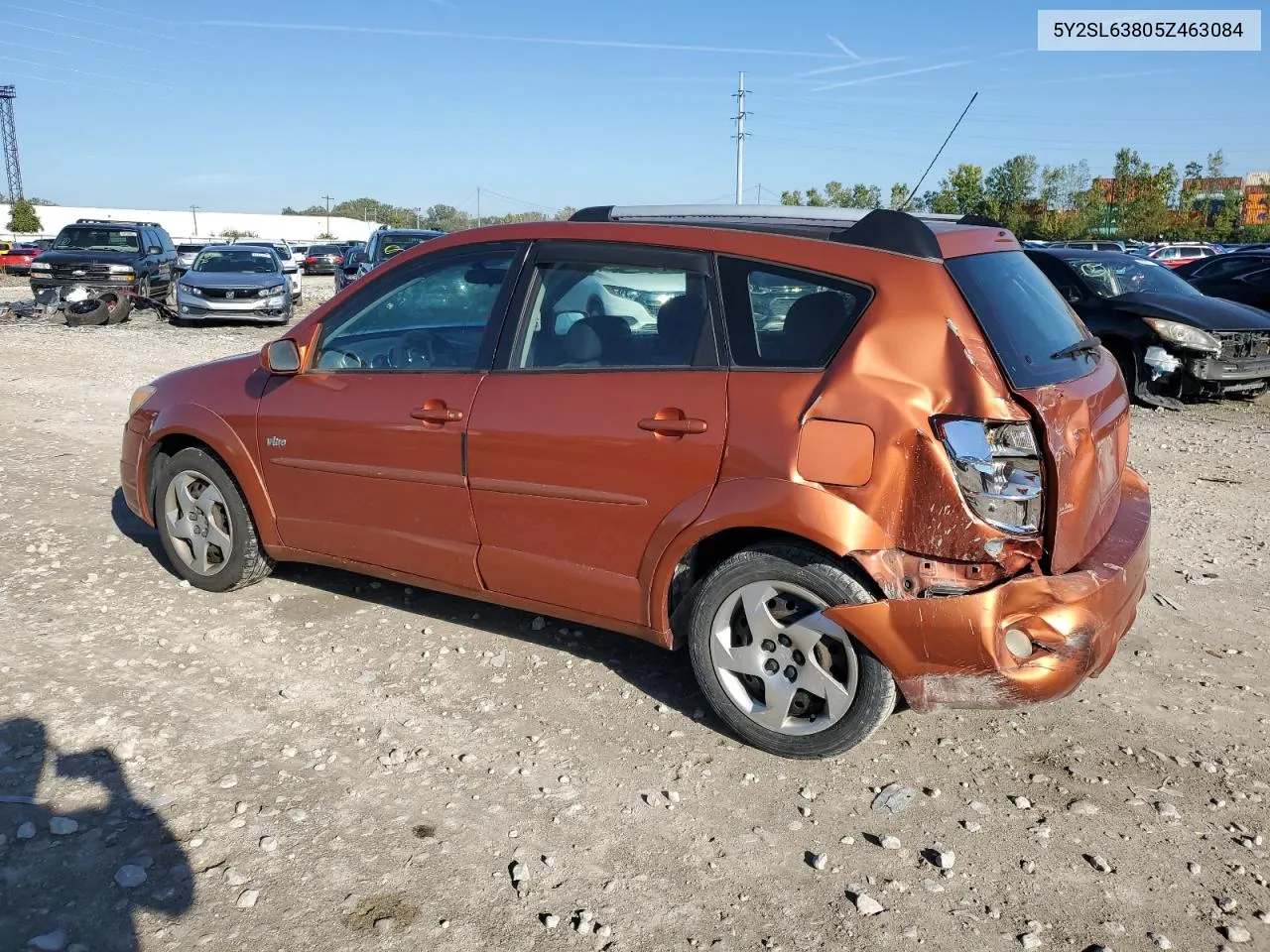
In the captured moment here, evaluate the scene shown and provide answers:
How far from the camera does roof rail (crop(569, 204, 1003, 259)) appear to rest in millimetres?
3516

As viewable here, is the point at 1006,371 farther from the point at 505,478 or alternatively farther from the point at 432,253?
the point at 432,253

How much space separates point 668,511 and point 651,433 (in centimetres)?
28

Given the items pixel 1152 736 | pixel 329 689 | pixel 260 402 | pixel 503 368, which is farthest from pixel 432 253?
pixel 1152 736

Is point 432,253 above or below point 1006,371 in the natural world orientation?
above

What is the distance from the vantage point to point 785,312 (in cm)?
358

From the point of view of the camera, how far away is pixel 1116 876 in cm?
300

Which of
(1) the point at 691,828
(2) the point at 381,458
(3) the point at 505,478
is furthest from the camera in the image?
(2) the point at 381,458

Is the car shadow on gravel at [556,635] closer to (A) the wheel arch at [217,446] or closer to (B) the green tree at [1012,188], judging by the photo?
(A) the wheel arch at [217,446]

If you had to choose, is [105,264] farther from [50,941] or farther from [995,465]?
[995,465]

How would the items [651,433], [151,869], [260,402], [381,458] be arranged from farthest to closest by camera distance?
1. [260,402]
2. [381,458]
3. [651,433]
4. [151,869]

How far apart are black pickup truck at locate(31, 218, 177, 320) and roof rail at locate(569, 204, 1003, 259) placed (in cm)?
1732

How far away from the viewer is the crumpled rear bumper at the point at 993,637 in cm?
321

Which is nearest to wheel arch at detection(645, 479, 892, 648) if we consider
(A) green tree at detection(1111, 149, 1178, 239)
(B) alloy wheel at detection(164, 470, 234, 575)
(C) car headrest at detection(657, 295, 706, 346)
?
(C) car headrest at detection(657, 295, 706, 346)

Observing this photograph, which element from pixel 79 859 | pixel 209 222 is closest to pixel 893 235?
pixel 79 859
